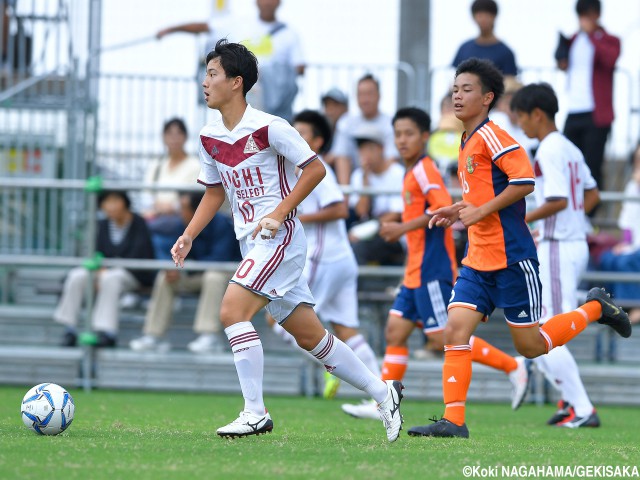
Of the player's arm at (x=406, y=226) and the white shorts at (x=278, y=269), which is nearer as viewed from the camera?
the white shorts at (x=278, y=269)

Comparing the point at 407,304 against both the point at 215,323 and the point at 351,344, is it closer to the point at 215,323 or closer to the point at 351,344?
the point at 351,344

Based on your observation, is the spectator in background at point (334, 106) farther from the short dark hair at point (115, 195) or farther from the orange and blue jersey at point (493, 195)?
the orange and blue jersey at point (493, 195)

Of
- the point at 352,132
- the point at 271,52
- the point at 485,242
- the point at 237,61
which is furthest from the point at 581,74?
the point at 237,61

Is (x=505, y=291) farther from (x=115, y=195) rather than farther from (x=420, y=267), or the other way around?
(x=115, y=195)

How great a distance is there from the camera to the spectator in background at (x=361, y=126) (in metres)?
13.4

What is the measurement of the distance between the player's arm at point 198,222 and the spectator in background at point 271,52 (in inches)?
240

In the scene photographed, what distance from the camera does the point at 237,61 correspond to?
683 centimetres

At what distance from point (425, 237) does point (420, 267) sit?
0.27m

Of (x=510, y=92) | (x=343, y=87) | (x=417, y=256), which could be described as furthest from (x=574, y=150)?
(x=343, y=87)

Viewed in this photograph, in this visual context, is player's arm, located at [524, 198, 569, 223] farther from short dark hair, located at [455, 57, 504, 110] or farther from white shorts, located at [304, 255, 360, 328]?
white shorts, located at [304, 255, 360, 328]

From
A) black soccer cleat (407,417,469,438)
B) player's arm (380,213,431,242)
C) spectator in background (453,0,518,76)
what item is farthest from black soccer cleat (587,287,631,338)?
spectator in background (453,0,518,76)

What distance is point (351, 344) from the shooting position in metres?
10.0

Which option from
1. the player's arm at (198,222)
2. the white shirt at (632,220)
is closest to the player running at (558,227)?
the player's arm at (198,222)

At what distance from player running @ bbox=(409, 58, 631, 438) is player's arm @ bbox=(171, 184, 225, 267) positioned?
4.27ft
